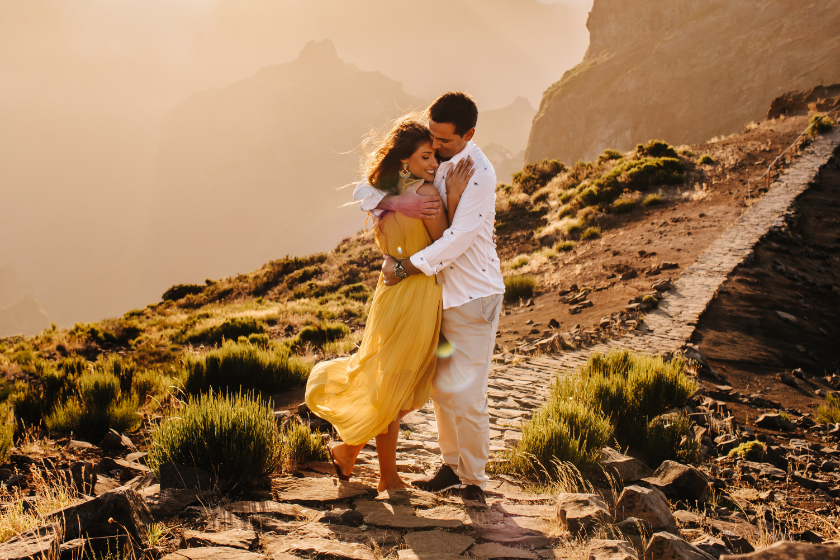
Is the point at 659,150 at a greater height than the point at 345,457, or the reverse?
the point at 659,150

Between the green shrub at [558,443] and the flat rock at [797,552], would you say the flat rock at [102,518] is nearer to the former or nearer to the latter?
the flat rock at [797,552]

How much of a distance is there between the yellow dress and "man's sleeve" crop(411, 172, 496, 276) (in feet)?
0.57

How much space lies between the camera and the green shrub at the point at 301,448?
3.28 m

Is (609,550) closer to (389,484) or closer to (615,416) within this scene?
(389,484)

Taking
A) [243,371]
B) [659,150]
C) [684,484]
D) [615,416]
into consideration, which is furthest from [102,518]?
[659,150]

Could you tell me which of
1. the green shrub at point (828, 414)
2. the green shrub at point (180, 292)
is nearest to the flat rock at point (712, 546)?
the green shrub at point (828, 414)

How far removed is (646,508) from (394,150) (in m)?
2.33

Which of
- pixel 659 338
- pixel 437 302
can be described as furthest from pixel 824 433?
pixel 437 302

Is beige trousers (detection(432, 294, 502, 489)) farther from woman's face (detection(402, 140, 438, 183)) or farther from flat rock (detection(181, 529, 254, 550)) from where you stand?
flat rock (detection(181, 529, 254, 550))

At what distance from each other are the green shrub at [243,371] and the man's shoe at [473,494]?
14.4 ft

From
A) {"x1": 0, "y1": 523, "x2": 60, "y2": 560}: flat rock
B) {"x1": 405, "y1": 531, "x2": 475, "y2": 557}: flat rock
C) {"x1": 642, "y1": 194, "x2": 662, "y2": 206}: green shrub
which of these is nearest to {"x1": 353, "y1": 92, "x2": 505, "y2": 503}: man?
{"x1": 405, "y1": 531, "x2": 475, "y2": 557}: flat rock

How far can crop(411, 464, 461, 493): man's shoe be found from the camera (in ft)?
9.61

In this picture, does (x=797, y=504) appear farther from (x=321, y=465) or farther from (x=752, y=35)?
(x=752, y=35)

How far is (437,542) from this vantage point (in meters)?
2.21
